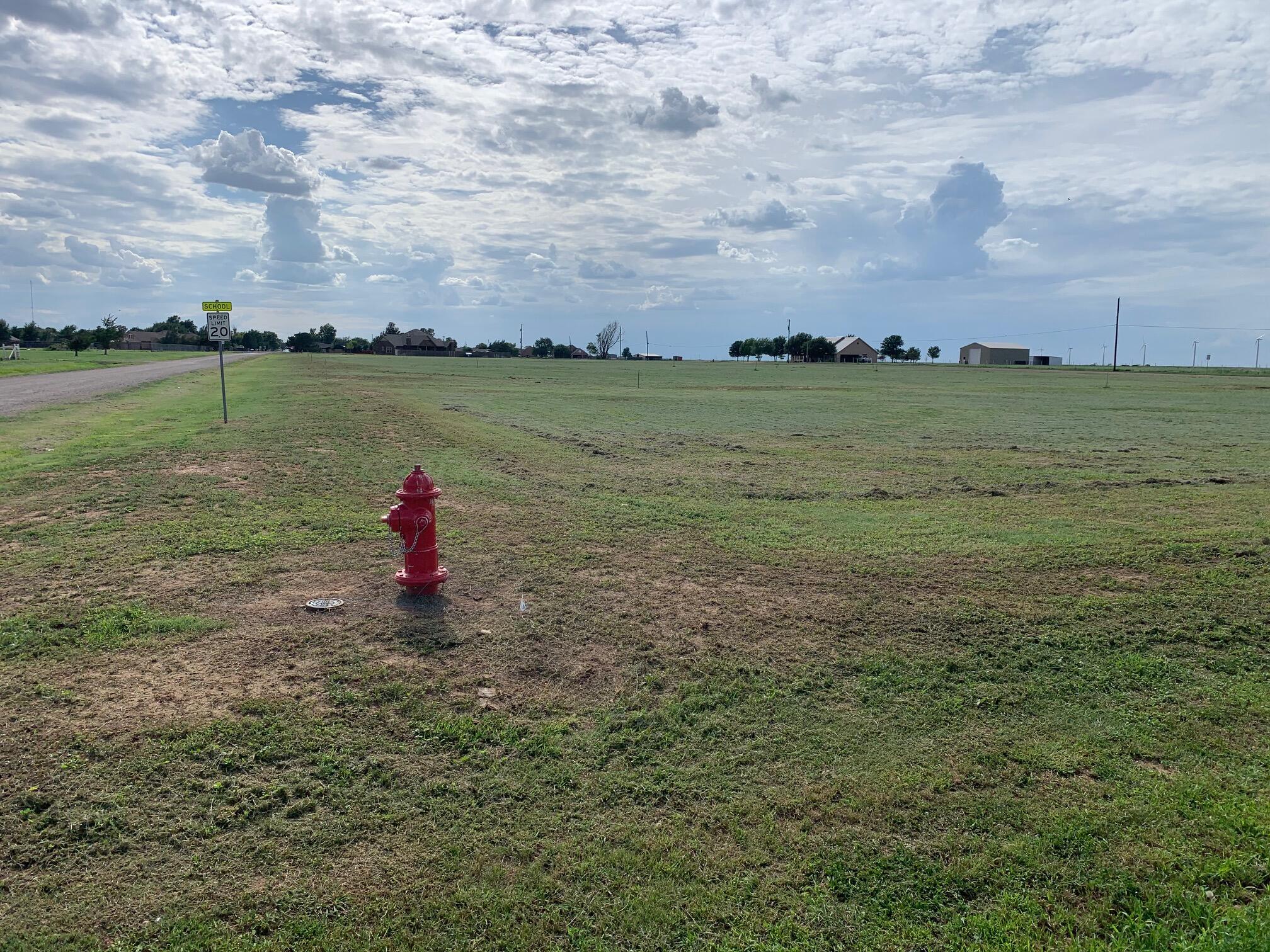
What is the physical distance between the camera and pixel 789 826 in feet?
11.7

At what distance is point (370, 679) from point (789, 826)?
8.99ft

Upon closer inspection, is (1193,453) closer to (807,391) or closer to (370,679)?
(370,679)

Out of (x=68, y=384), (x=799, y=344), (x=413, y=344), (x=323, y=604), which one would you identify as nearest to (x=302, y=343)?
(x=413, y=344)

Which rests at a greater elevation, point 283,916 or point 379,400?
point 379,400

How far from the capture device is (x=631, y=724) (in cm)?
453

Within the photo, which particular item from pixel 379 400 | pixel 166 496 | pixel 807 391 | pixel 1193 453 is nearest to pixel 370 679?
pixel 166 496

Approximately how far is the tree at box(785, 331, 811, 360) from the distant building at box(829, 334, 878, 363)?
498 centimetres

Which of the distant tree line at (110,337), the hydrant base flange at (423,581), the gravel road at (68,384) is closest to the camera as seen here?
the hydrant base flange at (423,581)

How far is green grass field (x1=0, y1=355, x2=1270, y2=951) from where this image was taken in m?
3.08

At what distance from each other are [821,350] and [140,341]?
416ft

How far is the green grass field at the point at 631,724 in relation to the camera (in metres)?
3.08

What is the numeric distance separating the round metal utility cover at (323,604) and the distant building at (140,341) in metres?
153

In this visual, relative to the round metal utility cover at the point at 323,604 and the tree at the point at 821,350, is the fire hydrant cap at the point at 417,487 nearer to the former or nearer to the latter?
the round metal utility cover at the point at 323,604

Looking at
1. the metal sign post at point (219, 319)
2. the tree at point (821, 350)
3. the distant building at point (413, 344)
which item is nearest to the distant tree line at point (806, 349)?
the tree at point (821, 350)
